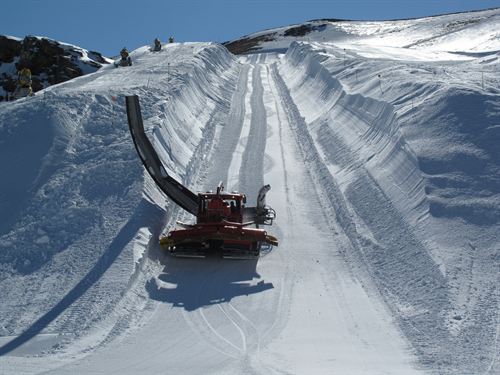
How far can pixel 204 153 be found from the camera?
2059 centimetres

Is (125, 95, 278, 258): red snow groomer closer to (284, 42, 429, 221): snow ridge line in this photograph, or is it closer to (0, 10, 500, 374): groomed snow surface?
(0, 10, 500, 374): groomed snow surface

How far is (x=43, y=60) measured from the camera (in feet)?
166

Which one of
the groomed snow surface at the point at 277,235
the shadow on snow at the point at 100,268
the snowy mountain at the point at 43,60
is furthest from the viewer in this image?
the snowy mountain at the point at 43,60

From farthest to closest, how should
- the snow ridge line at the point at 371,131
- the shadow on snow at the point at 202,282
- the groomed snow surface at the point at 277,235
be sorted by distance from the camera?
1. the snow ridge line at the point at 371,131
2. the shadow on snow at the point at 202,282
3. the groomed snow surface at the point at 277,235

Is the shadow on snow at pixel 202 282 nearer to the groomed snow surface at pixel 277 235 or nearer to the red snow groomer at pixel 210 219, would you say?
the groomed snow surface at pixel 277 235

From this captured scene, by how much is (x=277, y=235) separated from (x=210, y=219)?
59.0 inches

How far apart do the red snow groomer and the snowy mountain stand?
3354 centimetres

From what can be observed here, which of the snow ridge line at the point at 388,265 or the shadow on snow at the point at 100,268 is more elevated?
the shadow on snow at the point at 100,268

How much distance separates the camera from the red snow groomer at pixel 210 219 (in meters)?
12.8

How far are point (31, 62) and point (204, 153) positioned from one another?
111ft

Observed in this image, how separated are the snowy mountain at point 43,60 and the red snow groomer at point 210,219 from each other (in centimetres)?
3354

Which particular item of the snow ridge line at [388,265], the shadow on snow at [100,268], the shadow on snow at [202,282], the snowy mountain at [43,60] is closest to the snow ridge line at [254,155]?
the snow ridge line at [388,265]

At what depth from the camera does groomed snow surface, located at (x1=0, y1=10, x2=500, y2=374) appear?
371 inches

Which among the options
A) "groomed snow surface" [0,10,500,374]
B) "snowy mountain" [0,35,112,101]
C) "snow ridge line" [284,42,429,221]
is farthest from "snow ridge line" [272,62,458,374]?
"snowy mountain" [0,35,112,101]
